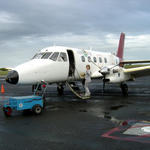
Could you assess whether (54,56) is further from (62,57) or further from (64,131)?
(64,131)

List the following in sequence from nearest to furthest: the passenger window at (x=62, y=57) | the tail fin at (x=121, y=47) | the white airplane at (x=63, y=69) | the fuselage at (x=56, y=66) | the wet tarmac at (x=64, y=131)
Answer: the wet tarmac at (x=64, y=131)
the fuselage at (x=56, y=66)
the white airplane at (x=63, y=69)
the passenger window at (x=62, y=57)
the tail fin at (x=121, y=47)

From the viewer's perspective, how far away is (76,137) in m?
5.44

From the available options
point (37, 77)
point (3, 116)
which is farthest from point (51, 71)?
point (3, 116)

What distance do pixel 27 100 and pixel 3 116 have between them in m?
1.14

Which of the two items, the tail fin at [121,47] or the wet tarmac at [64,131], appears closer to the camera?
the wet tarmac at [64,131]

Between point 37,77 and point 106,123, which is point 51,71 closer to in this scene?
point 37,77

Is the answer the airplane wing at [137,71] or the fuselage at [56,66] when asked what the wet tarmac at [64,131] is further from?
the airplane wing at [137,71]

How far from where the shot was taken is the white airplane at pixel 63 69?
391 inches

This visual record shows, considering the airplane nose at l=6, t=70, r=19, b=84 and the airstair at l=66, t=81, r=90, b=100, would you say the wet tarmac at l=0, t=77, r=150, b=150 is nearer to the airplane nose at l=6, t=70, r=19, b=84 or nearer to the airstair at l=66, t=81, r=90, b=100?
the airplane nose at l=6, t=70, r=19, b=84

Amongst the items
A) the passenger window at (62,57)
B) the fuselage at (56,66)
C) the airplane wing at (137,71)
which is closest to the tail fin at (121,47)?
the fuselage at (56,66)

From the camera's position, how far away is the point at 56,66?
11.6m

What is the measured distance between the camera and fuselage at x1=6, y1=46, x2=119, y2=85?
32.2 ft

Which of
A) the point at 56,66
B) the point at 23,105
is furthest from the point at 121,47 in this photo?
the point at 23,105

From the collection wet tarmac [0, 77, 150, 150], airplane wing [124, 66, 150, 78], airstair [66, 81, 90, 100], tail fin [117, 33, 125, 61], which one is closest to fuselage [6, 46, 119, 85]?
airstair [66, 81, 90, 100]
